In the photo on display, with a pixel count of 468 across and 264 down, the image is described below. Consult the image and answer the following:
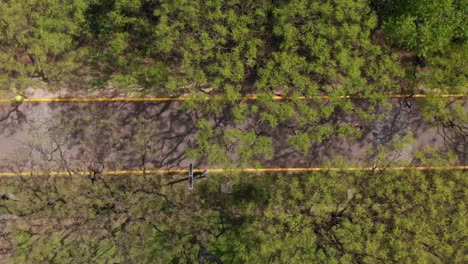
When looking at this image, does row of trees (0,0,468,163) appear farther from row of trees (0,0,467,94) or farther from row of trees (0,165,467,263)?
row of trees (0,165,467,263)

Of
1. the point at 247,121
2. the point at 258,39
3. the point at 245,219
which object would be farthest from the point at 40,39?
the point at 245,219

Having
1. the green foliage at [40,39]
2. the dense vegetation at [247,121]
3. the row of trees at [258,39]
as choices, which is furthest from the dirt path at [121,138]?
the green foliage at [40,39]

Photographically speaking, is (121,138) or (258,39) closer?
(258,39)

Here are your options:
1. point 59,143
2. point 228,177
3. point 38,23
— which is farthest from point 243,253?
point 38,23

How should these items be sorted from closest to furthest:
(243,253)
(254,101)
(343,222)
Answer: (343,222)
(243,253)
(254,101)

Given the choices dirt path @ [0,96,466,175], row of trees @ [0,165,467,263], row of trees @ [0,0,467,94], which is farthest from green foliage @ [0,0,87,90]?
row of trees @ [0,165,467,263]

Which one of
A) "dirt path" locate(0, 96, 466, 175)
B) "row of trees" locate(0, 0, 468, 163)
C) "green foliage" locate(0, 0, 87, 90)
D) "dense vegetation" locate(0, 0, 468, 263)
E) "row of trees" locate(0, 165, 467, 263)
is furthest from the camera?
"dirt path" locate(0, 96, 466, 175)

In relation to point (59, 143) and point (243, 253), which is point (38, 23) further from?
point (243, 253)

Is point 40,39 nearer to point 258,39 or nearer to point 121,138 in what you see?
point 121,138
